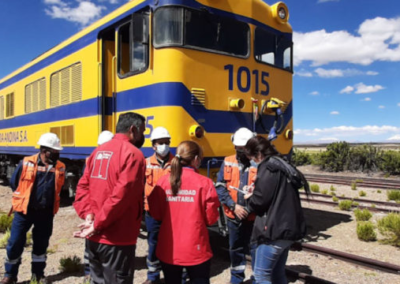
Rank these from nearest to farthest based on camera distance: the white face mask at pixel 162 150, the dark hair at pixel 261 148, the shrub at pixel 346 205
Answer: the dark hair at pixel 261 148, the white face mask at pixel 162 150, the shrub at pixel 346 205

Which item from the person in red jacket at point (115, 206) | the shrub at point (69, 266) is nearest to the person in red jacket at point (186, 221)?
the person in red jacket at point (115, 206)

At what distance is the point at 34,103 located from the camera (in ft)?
30.4

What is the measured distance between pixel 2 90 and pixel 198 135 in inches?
416

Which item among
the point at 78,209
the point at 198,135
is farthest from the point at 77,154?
the point at 78,209

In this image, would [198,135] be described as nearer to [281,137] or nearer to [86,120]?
[281,137]

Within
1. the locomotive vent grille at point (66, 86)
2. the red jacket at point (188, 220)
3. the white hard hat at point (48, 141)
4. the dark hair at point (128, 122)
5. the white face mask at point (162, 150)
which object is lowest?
the red jacket at point (188, 220)

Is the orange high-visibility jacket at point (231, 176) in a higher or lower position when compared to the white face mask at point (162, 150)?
lower

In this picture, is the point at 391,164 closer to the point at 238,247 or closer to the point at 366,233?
the point at 366,233

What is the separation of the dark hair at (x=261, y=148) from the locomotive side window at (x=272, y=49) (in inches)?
125

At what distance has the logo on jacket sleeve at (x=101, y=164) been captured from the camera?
110 inches

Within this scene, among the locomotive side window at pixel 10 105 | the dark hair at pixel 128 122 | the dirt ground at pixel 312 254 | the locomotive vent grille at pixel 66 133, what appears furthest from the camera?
the locomotive side window at pixel 10 105

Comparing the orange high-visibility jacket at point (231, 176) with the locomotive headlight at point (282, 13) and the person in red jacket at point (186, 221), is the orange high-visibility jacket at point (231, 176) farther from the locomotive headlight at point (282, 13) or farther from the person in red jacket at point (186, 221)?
the locomotive headlight at point (282, 13)

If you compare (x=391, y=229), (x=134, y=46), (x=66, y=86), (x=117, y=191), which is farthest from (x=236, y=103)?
(x=66, y=86)

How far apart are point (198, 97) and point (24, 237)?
2.90 meters
